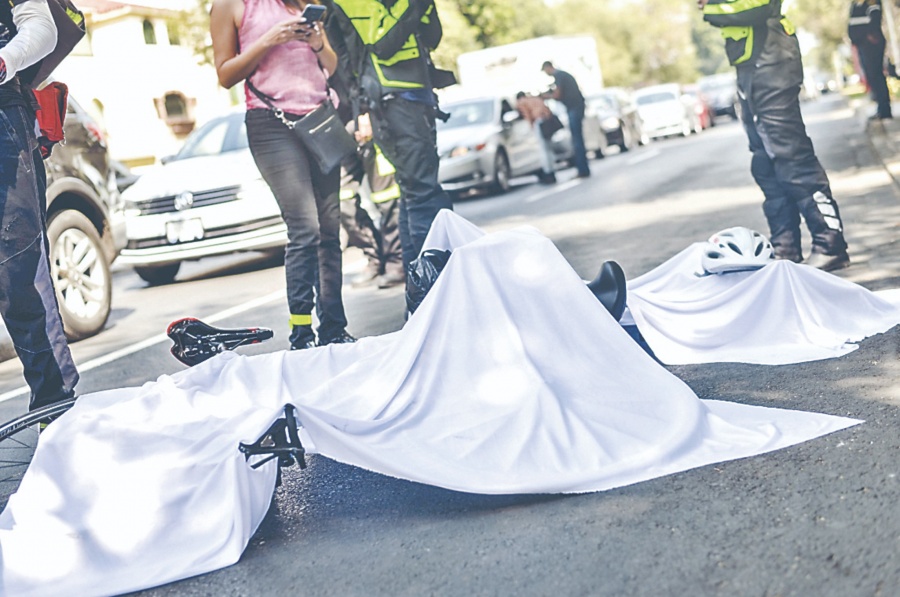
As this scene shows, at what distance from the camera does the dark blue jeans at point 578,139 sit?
19.6 m

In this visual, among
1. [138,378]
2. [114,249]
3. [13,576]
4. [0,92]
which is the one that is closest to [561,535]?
[13,576]

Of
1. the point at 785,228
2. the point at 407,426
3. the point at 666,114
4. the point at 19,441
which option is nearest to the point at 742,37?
the point at 785,228

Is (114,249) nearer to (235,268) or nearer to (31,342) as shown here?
(235,268)

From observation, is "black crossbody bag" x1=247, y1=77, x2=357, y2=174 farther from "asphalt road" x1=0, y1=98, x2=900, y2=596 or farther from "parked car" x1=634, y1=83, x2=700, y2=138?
"parked car" x1=634, y1=83, x2=700, y2=138

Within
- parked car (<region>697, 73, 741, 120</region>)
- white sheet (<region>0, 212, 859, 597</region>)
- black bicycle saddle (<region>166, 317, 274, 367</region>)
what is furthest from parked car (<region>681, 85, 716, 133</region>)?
white sheet (<region>0, 212, 859, 597</region>)

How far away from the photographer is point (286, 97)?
572cm

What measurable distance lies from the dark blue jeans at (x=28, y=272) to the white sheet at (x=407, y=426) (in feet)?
3.24

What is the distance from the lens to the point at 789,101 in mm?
6582

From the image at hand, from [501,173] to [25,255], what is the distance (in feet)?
45.7

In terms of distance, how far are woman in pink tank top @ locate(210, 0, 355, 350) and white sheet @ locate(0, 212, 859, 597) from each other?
164 cm

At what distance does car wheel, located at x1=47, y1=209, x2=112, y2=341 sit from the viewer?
27.3 feet

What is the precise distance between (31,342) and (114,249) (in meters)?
4.51

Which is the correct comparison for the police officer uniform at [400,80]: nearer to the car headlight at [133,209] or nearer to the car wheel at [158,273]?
the car headlight at [133,209]

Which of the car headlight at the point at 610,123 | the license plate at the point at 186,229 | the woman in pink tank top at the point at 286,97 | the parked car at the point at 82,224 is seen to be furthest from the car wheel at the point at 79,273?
the car headlight at the point at 610,123
